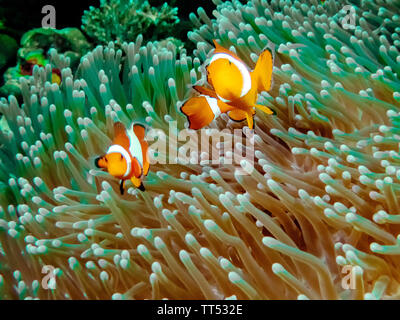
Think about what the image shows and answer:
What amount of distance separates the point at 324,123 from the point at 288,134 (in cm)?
18

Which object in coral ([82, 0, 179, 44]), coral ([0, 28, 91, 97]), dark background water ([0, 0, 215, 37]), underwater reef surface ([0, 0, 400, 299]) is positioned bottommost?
underwater reef surface ([0, 0, 400, 299])

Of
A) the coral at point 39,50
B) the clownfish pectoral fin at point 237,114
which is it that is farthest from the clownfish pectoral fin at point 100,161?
the coral at point 39,50

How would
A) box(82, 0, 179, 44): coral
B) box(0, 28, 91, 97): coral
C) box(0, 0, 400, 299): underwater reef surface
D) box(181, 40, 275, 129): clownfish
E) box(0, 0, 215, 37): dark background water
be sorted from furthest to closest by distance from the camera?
box(0, 0, 215, 37): dark background water → box(82, 0, 179, 44): coral → box(0, 28, 91, 97): coral → box(0, 0, 400, 299): underwater reef surface → box(181, 40, 275, 129): clownfish

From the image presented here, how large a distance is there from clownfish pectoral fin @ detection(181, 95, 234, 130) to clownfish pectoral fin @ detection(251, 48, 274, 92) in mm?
129

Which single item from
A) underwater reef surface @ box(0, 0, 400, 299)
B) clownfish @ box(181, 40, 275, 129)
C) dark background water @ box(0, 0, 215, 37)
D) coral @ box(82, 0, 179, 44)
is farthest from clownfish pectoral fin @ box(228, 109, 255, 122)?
dark background water @ box(0, 0, 215, 37)

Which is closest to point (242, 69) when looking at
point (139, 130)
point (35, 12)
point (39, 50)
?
point (139, 130)

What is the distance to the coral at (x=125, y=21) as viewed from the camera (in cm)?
326

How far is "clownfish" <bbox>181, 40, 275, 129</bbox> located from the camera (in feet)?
3.78

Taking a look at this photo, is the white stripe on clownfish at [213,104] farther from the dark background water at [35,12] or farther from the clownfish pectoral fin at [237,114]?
the dark background water at [35,12]

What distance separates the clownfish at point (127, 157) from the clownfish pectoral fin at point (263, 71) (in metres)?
0.44

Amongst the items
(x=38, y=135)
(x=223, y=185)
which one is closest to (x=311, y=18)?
(x=223, y=185)

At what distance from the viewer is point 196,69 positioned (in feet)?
7.61

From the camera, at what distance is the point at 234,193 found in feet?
4.94

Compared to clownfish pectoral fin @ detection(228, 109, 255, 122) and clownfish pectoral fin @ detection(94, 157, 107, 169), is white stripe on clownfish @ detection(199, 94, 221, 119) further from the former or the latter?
clownfish pectoral fin @ detection(94, 157, 107, 169)
